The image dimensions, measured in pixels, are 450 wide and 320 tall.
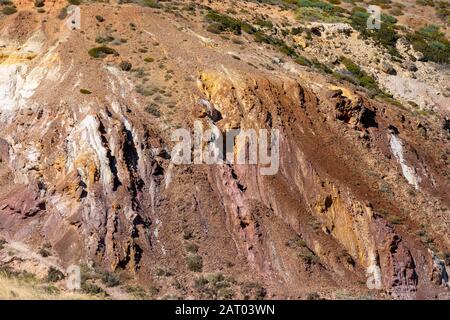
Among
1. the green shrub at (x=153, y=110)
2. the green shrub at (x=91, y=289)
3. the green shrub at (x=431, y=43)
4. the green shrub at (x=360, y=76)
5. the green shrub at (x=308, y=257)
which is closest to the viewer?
the green shrub at (x=91, y=289)

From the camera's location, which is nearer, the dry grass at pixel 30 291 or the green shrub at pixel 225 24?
the dry grass at pixel 30 291

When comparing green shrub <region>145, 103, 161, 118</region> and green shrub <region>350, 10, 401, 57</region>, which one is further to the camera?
green shrub <region>350, 10, 401, 57</region>

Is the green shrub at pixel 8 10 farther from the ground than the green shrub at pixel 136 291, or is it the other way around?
the green shrub at pixel 8 10

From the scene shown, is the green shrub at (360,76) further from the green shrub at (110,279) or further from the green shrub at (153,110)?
the green shrub at (110,279)

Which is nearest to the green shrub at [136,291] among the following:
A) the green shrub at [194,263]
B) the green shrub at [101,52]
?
the green shrub at [194,263]

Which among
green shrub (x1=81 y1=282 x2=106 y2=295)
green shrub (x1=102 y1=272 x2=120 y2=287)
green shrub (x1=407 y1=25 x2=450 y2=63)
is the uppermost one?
green shrub (x1=81 y1=282 x2=106 y2=295)

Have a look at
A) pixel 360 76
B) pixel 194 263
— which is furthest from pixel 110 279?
pixel 360 76

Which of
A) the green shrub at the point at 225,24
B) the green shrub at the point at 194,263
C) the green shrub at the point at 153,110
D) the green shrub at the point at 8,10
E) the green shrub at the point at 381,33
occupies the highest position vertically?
the green shrub at the point at 8,10

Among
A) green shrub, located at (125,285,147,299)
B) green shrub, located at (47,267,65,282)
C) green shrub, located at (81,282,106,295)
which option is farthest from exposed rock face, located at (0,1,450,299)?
green shrub, located at (81,282,106,295)

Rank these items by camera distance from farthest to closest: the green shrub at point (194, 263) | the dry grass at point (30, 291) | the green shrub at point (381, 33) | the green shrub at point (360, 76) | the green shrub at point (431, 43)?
1. the green shrub at point (431, 43)
2. the green shrub at point (381, 33)
3. the green shrub at point (360, 76)
4. the green shrub at point (194, 263)
5. the dry grass at point (30, 291)

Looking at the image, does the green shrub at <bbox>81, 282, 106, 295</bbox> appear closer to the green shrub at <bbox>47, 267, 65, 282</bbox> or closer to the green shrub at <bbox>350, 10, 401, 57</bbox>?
the green shrub at <bbox>47, 267, 65, 282</bbox>
